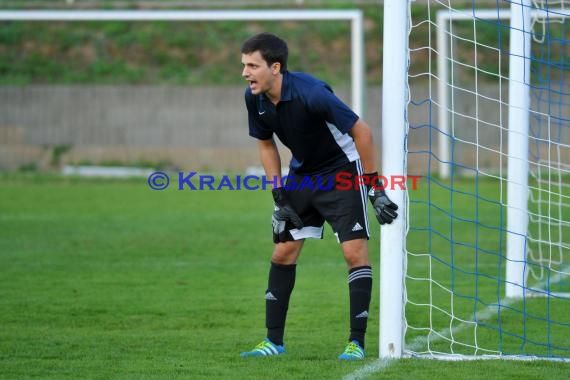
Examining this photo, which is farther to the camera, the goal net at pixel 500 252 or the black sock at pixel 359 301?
the goal net at pixel 500 252

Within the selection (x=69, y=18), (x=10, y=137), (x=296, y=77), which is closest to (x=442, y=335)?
(x=296, y=77)

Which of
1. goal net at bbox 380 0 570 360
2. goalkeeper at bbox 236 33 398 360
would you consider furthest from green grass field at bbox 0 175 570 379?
goal net at bbox 380 0 570 360

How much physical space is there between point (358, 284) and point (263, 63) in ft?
4.45

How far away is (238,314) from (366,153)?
230 cm

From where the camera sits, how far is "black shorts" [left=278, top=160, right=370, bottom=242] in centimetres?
573

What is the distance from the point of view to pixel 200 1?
24969mm

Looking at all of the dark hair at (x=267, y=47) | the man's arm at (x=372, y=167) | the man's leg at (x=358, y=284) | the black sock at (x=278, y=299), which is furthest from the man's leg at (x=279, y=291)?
the dark hair at (x=267, y=47)

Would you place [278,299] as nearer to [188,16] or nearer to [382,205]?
[382,205]

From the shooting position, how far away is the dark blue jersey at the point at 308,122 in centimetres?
555

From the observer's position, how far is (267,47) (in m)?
5.59

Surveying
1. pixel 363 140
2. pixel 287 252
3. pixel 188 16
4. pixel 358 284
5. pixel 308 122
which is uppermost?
pixel 188 16

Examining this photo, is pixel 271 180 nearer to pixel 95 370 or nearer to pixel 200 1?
pixel 95 370

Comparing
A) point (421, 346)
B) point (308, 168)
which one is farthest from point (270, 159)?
point (421, 346)

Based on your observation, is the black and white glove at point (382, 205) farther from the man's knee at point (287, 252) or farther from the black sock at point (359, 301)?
Answer: the man's knee at point (287, 252)
